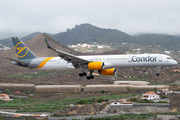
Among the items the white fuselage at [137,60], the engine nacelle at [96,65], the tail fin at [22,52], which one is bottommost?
the engine nacelle at [96,65]

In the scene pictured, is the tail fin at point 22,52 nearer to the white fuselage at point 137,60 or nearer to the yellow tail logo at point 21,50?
the yellow tail logo at point 21,50

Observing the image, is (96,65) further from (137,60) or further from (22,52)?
(22,52)

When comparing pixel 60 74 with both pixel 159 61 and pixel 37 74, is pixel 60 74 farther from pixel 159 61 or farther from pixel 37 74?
pixel 159 61

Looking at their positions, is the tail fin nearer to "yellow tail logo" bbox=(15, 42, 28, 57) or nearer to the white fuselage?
"yellow tail logo" bbox=(15, 42, 28, 57)

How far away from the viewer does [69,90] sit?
106812 millimetres

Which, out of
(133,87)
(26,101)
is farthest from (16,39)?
(133,87)

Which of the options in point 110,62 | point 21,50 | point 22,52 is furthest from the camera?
point 21,50

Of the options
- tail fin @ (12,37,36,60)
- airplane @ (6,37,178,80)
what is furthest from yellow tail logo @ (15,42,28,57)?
airplane @ (6,37,178,80)

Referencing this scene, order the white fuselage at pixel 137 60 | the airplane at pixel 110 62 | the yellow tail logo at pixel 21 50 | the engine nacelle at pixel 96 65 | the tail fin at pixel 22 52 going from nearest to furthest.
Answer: the engine nacelle at pixel 96 65, the airplane at pixel 110 62, the white fuselage at pixel 137 60, the tail fin at pixel 22 52, the yellow tail logo at pixel 21 50

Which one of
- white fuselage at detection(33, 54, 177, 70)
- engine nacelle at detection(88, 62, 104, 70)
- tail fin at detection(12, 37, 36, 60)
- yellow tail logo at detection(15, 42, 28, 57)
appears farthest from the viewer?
yellow tail logo at detection(15, 42, 28, 57)

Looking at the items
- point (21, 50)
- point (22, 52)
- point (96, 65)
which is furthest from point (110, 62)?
point (21, 50)

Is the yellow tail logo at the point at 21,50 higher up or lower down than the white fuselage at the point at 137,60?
higher up

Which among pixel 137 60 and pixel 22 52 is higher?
pixel 22 52

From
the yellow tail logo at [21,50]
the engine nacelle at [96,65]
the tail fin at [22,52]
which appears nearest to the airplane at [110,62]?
the engine nacelle at [96,65]
